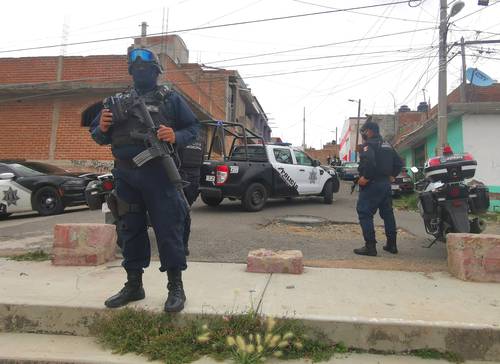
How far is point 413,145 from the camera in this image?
2364 centimetres

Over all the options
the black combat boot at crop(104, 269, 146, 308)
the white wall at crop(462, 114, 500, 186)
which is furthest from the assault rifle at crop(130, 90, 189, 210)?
the white wall at crop(462, 114, 500, 186)

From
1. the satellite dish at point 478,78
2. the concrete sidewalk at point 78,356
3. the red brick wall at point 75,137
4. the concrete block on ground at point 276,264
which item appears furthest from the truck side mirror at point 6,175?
the satellite dish at point 478,78

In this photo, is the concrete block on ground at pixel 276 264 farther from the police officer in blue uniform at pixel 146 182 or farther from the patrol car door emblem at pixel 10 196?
the patrol car door emblem at pixel 10 196

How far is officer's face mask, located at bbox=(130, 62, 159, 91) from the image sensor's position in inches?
138

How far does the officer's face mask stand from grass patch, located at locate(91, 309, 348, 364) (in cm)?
174

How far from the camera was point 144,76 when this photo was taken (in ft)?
11.6

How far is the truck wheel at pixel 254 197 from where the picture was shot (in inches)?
388

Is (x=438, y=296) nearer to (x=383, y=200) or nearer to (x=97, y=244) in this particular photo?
(x=383, y=200)

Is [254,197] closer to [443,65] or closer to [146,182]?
[146,182]

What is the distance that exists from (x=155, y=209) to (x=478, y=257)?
3121 mm

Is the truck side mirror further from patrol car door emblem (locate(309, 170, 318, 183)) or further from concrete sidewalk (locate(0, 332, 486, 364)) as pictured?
concrete sidewalk (locate(0, 332, 486, 364))

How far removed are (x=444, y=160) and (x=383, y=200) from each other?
2.87 feet

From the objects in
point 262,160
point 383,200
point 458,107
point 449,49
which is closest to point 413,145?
point 458,107

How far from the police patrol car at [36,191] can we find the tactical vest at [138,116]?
775 cm
